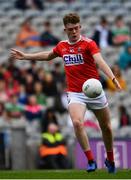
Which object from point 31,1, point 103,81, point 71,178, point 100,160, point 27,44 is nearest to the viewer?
point 71,178

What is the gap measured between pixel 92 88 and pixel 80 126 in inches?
20.4

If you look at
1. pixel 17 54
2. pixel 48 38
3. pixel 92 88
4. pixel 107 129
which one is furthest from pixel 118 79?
pixel 92 88

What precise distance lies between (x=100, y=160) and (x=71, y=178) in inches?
230

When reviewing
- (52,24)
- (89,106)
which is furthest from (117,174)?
(52,24)

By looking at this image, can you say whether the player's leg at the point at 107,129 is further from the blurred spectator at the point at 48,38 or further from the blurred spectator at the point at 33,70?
the blurred spectator at the point at 48,38

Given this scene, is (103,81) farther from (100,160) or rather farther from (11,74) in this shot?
(100,160)

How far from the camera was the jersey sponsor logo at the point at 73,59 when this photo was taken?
11.9 meters

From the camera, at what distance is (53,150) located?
58.2 ft

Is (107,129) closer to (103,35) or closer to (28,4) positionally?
(103,35)

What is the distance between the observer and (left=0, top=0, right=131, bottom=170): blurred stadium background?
17.7 meters

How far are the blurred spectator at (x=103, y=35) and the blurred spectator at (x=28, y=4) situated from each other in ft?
10.6

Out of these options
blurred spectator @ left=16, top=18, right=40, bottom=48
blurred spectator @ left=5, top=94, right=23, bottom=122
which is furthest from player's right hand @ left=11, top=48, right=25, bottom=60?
blurred spectator @ left=16, top=18, right=40, bottom=48

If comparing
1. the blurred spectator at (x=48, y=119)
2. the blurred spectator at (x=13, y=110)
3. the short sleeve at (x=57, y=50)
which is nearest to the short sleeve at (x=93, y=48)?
the short sleeve at (x=57, y=50)

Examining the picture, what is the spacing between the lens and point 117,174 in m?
11.5
